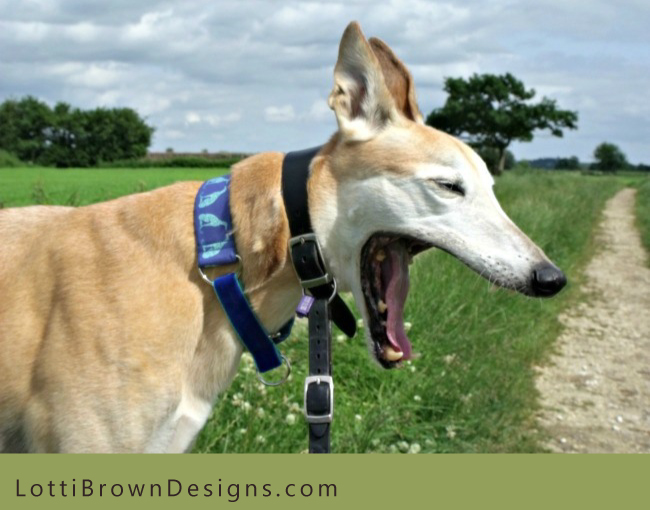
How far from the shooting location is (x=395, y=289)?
320cm

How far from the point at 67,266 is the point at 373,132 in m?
1.35

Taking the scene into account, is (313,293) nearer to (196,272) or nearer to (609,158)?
(196,272)

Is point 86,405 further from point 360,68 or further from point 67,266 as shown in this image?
point 360,68

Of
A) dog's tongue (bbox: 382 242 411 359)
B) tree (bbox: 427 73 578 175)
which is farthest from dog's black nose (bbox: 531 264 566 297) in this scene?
tree (bbox: 427 73 578 175)

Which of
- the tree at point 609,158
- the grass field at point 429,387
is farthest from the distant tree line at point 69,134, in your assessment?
the tree at point 609,158

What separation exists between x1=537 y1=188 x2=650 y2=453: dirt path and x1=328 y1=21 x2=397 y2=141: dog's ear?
150 inches

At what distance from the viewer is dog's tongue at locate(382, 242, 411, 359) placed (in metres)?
3.19

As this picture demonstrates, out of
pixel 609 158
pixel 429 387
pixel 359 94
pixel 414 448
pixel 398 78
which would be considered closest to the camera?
pixel 359 94

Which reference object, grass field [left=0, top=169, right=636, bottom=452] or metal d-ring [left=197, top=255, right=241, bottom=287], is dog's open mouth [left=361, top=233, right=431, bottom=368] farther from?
grass field [left=0, top=169, right=636, bottom=452]

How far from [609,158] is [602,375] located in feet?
372

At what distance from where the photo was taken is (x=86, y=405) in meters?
2.89

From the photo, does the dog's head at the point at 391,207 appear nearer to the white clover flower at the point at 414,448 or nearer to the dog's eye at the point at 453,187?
the dog's eye at the point at 453,187

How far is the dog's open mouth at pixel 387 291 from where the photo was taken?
314 centimetres

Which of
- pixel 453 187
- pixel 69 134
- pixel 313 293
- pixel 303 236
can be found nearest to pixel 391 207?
pixel 453 187
